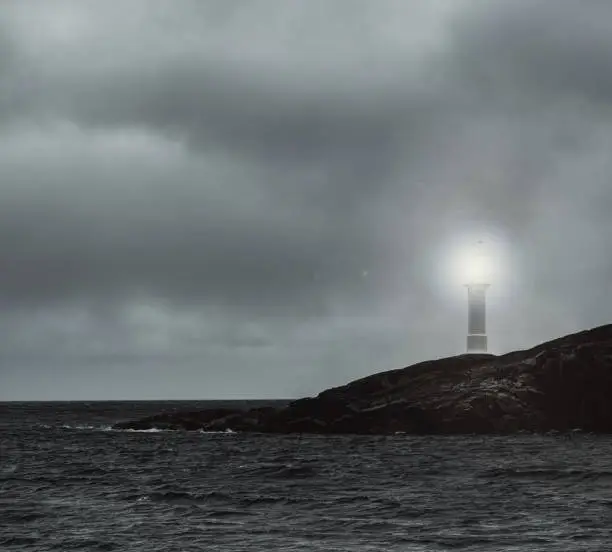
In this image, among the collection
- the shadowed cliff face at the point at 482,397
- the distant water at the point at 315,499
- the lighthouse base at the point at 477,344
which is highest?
the lighthouse base at the point at 477,344

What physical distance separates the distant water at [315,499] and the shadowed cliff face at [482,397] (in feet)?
69.3

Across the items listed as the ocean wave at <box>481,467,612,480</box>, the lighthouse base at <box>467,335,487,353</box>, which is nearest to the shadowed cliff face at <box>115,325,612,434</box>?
the lighthouse base at <box>467,335,487,353</box>

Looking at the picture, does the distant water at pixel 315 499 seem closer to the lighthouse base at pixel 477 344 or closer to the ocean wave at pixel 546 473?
the ocean wave at pixel 546 473

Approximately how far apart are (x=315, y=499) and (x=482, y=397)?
61419 millimetres

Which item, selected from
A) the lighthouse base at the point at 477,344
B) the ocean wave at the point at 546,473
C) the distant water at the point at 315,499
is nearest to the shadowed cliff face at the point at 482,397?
the lighthouse base at the point at 477,344

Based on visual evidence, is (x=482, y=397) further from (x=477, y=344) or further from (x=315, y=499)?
(x=315, y=499)

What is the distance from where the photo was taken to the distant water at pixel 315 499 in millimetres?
32688

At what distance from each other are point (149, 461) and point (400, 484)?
2536 centimetres

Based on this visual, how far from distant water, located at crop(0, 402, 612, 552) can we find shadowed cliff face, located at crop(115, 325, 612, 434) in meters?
21.1

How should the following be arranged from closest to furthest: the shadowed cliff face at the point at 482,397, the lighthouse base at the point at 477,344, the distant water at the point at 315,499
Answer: the distant water at the point at 315,499
the shadowed cliff face at the point at 482,397
the lighthouse base at the point at 477,344

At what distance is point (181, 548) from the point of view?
31.5 metres

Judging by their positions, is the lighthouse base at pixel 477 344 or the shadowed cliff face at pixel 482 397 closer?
the shadowed cliff face at pixel 482 397

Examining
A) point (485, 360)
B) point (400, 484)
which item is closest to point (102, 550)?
point (400, 484)

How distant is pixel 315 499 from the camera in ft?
144
